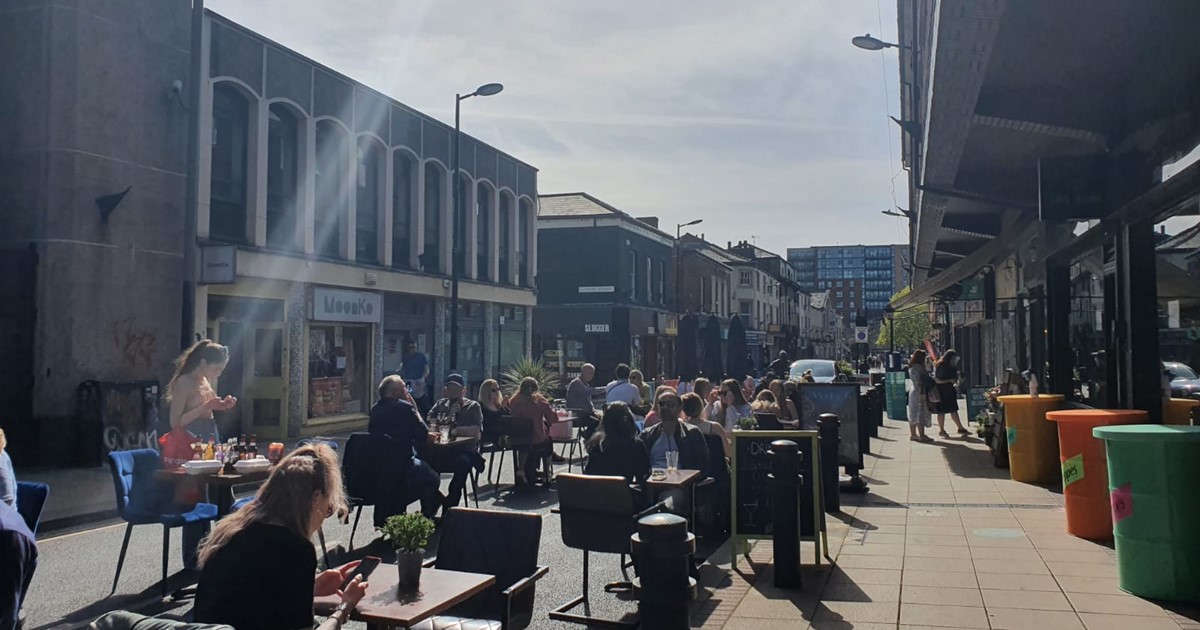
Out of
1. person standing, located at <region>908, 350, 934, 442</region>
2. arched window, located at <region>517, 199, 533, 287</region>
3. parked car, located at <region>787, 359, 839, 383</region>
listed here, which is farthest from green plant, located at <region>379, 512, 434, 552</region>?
arched window, located at <region>517, 199, 533, 287</region>

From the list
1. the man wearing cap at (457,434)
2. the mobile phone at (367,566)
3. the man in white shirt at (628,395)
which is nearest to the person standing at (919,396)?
the man in white shirt at (628,395)

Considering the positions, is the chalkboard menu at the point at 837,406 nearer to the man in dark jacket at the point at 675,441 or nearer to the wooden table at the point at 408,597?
the man in dark jacket at the point at 675,441

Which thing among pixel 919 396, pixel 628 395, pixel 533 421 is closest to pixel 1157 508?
pixel 533 421

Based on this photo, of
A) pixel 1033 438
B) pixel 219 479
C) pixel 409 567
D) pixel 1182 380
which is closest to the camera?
pixel 409 567

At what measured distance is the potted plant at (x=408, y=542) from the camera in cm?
389

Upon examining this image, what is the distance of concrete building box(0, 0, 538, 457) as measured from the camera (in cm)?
1331

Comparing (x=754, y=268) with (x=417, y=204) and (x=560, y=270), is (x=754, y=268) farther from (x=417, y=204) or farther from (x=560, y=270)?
(x=417, y=204)

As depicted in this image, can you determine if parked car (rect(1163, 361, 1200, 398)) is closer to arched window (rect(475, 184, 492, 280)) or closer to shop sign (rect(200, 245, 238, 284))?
shop sign (rect(200, 245, 238, 284))

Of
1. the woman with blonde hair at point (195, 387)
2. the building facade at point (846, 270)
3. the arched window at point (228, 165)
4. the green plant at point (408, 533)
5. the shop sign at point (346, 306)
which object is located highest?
the building facade at point (846, 270)

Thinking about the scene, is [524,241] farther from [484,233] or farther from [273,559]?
[273,559]

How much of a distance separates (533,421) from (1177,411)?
6.79 meters

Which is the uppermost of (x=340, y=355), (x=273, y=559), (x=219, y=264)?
(x=219, y=264)

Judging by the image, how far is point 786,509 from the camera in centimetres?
630

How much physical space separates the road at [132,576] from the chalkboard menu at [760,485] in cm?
113
